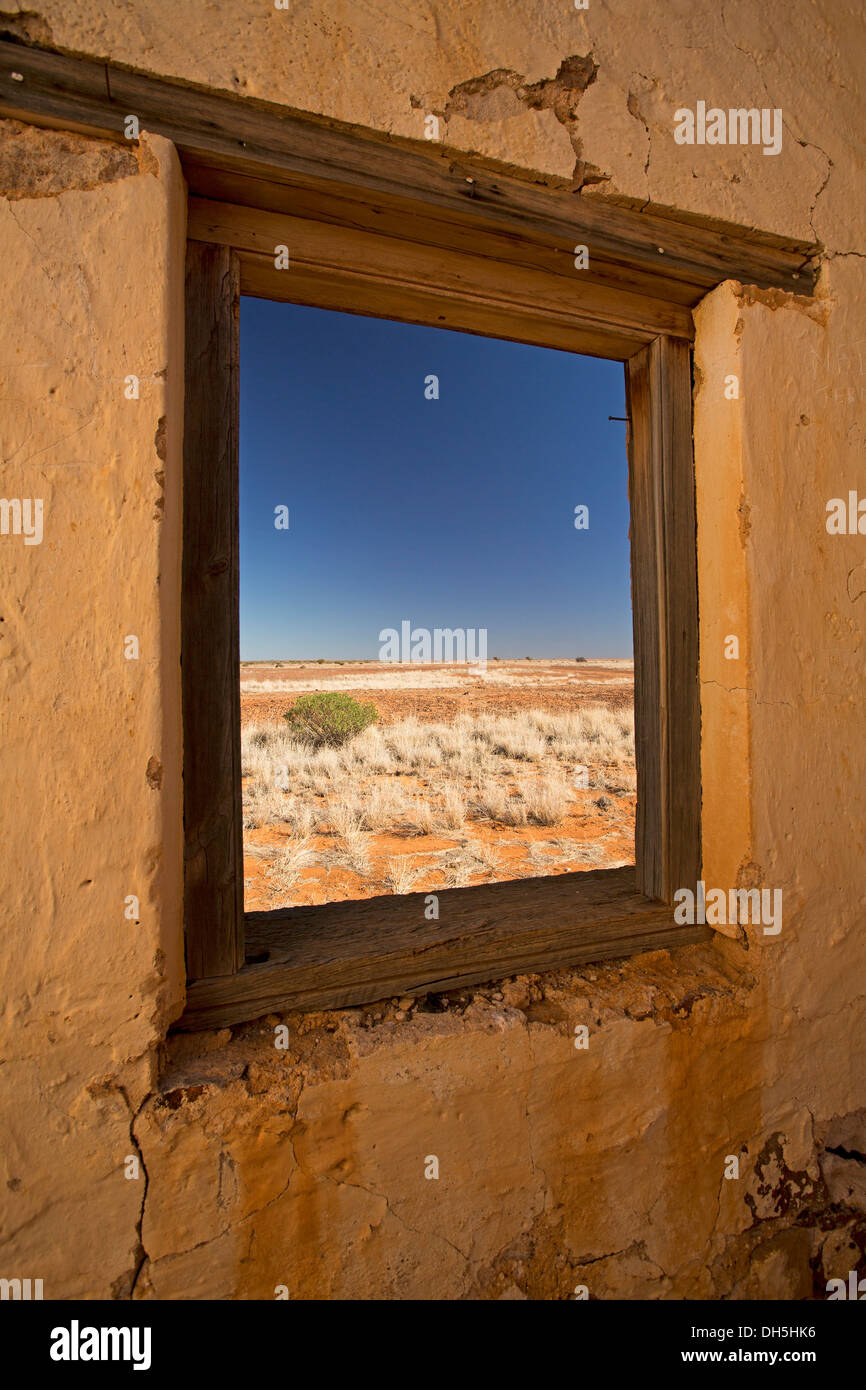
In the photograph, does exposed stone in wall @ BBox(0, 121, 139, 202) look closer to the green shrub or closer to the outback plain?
the outback plain

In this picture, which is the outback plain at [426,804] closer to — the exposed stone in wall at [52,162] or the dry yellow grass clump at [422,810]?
the dry yellow grass clump at [422,810]

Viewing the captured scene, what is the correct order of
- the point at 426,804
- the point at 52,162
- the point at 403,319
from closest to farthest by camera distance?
the point at 52,162 < the point at 403,319 < the point at 426,804

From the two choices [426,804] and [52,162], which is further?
[426,804]

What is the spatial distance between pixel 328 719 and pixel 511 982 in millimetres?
10271

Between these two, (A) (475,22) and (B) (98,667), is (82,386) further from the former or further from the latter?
(A) (475,22)

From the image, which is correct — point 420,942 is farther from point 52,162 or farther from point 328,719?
point 328,719

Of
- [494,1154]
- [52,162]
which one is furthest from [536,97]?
[494,1154]

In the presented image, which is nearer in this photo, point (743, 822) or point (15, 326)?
point (15, 326)

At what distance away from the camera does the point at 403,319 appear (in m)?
1.60

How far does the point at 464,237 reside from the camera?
1.40 m

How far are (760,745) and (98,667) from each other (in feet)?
5.06

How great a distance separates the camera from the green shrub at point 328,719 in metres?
11.3
